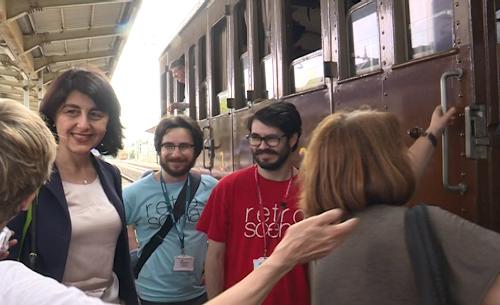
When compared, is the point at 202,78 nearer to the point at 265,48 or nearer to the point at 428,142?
the point at 265,48

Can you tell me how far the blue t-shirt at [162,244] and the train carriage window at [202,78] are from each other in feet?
9.90

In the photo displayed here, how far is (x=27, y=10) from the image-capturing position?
5074 millimetres

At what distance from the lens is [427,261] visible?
0.96 metres

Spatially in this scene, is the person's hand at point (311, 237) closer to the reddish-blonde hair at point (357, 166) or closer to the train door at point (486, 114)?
the reddish-blonde hair at point (357, 166)

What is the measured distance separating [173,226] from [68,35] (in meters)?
5.66

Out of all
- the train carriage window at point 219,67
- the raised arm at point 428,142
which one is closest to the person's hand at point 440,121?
the raised arm at point 428,142

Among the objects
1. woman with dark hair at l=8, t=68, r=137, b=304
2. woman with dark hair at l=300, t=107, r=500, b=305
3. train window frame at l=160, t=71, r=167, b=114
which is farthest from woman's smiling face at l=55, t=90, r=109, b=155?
train window frame at l=160, t=71, r=167, b=114

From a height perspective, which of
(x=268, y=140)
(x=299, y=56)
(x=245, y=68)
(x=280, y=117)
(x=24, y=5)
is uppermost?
(x=24, y=5)

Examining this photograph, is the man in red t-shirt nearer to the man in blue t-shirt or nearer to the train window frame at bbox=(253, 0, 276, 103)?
the man in blue t-shirt

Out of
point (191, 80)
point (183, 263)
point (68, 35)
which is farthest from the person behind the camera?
point (68, 35)

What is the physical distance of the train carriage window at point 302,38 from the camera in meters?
2.93

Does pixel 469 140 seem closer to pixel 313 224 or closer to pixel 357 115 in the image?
pixel 357 115

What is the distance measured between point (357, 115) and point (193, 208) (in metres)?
1.24

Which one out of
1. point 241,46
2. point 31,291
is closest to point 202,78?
point 241,46
